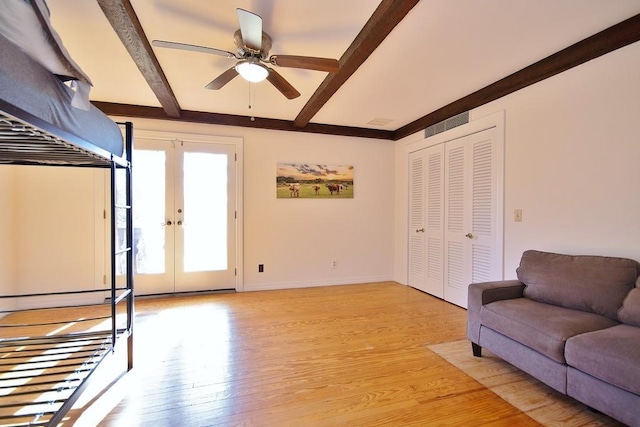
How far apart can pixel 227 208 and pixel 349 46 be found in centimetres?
263

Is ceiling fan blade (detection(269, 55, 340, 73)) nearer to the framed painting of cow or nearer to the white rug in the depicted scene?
the framed painting of cow

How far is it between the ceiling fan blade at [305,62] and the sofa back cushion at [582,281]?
2.26 m

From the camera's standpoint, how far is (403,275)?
14.8 ft

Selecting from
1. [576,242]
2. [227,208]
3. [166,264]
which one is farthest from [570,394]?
[166,264]

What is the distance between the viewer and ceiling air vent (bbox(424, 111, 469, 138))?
336 centimetres

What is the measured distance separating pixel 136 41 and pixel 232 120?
1951 mm

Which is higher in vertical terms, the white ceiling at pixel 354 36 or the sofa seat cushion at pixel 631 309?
the white ceiling at pixel 354 36

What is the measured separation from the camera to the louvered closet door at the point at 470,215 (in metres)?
3.04

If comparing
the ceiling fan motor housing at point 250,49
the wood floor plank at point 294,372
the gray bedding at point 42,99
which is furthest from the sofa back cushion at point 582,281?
the gray bedding at point 42,99

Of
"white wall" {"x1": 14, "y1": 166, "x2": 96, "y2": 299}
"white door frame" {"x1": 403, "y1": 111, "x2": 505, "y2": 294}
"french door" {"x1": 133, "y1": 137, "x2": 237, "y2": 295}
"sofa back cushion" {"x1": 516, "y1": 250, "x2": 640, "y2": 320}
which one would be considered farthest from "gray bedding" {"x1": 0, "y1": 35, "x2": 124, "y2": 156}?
"white door frame" {"x1": 403, "y1": 111, "x2": 505, "y2": 294}

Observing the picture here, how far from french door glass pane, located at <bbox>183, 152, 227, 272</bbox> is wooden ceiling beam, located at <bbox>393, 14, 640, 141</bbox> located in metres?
3.12

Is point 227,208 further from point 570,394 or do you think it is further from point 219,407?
point 570,394

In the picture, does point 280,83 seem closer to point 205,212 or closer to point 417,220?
point 205,212

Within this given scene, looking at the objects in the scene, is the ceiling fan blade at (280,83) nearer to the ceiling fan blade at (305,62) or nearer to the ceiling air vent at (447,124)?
the ceiling fan blade at (305,62)
